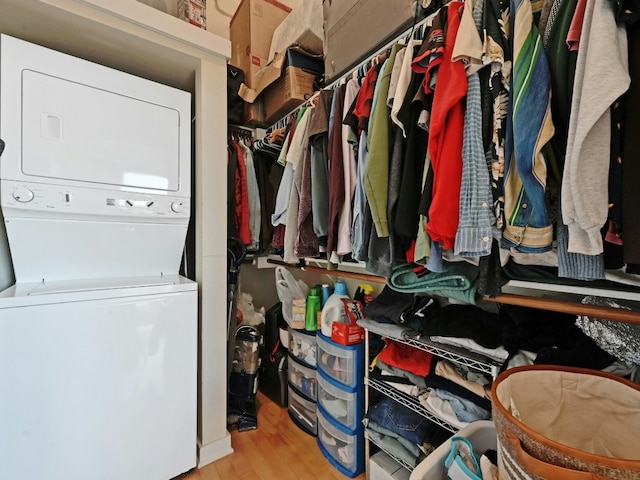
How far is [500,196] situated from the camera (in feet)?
2.20

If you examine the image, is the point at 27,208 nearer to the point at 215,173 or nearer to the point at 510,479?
the point at 215,173

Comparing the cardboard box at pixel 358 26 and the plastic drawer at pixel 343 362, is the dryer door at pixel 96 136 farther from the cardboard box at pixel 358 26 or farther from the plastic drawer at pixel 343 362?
the plastic drawer at pixel 343 362

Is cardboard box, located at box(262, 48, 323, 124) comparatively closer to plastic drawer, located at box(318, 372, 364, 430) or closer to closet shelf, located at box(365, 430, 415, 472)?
plastic drawer, located at box(318, 372, 364, 430)

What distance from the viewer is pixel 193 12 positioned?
1.39m

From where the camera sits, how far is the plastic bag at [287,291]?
1.77 meters

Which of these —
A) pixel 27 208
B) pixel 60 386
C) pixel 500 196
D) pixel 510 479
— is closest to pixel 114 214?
pixel 27 208

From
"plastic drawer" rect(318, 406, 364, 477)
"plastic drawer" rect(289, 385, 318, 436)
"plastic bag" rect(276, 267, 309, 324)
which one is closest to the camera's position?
"plastic drawer" rect(318, 406, 364, 477)

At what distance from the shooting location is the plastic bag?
1773 mm

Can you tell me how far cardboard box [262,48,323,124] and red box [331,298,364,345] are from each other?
4.29 ft

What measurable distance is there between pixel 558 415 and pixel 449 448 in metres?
0.29

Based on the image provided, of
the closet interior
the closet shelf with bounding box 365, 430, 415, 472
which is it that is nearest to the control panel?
the closet interior

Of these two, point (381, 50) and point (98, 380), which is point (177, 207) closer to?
point (98, 380)

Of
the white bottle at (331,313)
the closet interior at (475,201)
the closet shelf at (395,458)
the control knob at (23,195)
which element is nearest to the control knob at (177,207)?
the control knob at (23,195)

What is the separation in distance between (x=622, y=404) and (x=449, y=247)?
515 mm
